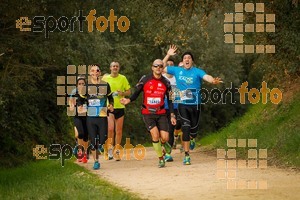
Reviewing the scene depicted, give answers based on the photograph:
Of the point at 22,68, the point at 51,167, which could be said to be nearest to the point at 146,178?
the point at 51,167

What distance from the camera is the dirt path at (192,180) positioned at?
10672 millimetres

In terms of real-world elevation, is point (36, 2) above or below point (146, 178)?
above

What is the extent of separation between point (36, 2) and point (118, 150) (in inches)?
170

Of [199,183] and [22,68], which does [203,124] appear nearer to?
[22,68]

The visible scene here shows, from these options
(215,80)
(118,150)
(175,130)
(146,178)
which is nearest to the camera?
(146,178)

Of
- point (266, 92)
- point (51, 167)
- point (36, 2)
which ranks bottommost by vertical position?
point (51, 167)

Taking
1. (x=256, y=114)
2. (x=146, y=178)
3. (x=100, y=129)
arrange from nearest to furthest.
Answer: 1. (x=146, y=178)
2. (x=100, y=129)
3. (x=256, y=114)

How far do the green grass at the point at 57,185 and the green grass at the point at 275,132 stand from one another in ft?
13.6

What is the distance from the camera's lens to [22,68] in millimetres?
19953
